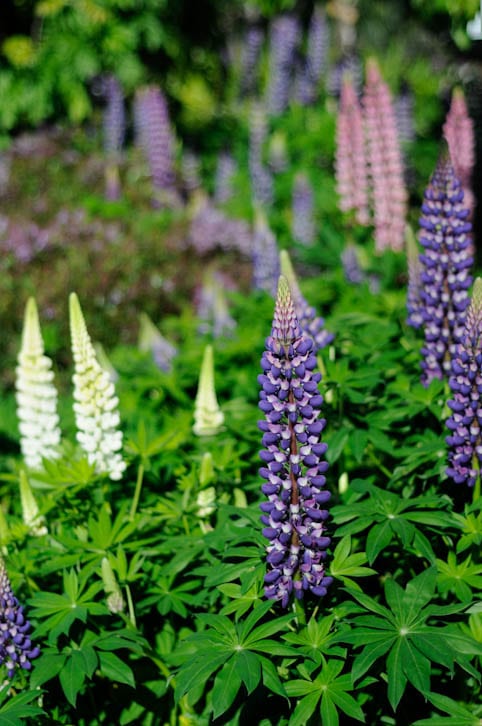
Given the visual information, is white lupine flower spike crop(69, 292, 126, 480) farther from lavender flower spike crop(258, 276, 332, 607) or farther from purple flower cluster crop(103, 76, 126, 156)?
purple flower cluster crop(103, 76, 126, 156)

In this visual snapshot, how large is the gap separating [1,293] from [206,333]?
2760 millimetres

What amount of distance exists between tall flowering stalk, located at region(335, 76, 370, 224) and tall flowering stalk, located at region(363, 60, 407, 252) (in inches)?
3.4

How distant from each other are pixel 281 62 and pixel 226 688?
864cm

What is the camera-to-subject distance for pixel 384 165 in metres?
5.34

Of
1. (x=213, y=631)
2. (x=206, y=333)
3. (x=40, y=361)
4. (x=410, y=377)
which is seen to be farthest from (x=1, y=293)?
(x=213, y=631)

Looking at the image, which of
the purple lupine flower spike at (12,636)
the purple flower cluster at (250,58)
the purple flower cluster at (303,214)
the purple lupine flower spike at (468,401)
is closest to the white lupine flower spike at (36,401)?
the purple lupine flower spike at (12,636)

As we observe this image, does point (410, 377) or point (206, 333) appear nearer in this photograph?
point (410, 377)

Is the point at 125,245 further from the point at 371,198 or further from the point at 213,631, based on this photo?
the point at 213,631

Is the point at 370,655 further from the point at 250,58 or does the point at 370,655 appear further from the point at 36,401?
the point at 250,58

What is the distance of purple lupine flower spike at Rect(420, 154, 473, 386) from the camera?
3.03 m

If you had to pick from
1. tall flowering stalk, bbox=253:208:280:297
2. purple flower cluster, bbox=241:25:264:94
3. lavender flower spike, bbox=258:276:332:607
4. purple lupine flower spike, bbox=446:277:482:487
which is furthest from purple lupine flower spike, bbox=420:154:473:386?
purple flower cluster, bbox=241:25:264:94

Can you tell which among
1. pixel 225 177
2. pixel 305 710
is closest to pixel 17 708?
pixel 305 710

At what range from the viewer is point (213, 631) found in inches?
88.1

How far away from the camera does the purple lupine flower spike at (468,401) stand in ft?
7.97
